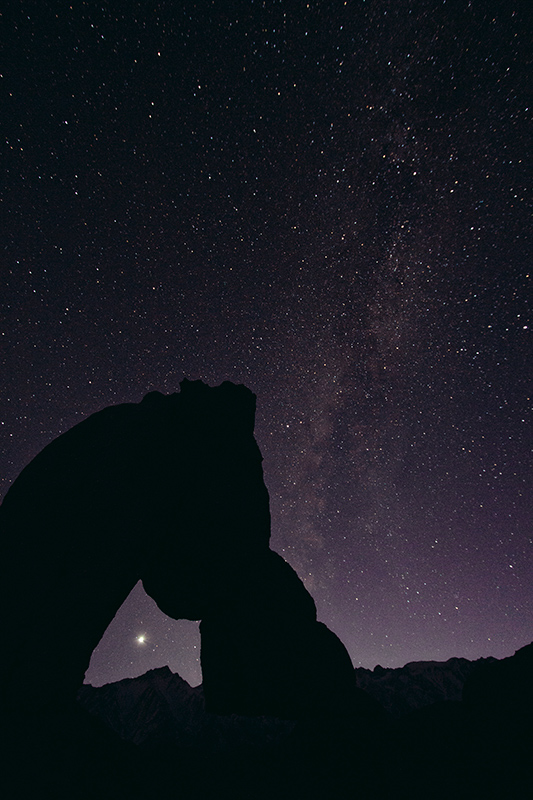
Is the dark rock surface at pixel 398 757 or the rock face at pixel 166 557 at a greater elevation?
the rock face at pixel 166 557

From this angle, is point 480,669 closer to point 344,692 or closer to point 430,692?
point 344,692

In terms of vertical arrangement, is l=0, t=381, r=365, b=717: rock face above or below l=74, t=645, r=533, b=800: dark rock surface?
above

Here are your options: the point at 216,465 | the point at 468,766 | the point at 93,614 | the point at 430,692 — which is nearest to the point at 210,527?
the point at 216,465

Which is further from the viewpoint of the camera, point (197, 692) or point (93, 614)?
point (197, 692)

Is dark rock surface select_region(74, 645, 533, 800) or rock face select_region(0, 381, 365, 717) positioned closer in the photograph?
rock face select_region(0, 381, 365, 717)

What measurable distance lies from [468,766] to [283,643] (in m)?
6.00

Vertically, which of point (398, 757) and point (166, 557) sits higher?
point (166, 557)

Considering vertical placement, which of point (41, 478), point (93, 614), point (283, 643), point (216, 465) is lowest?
point (283, 643)

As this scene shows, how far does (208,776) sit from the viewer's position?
1048cm

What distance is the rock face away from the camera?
299 inches

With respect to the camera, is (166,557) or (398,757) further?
(166,557)

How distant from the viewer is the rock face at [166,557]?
7590 millimetres

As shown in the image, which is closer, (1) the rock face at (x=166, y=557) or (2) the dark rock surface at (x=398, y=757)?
(1) the rock face at (x=166, y=557)

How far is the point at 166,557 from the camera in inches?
464
